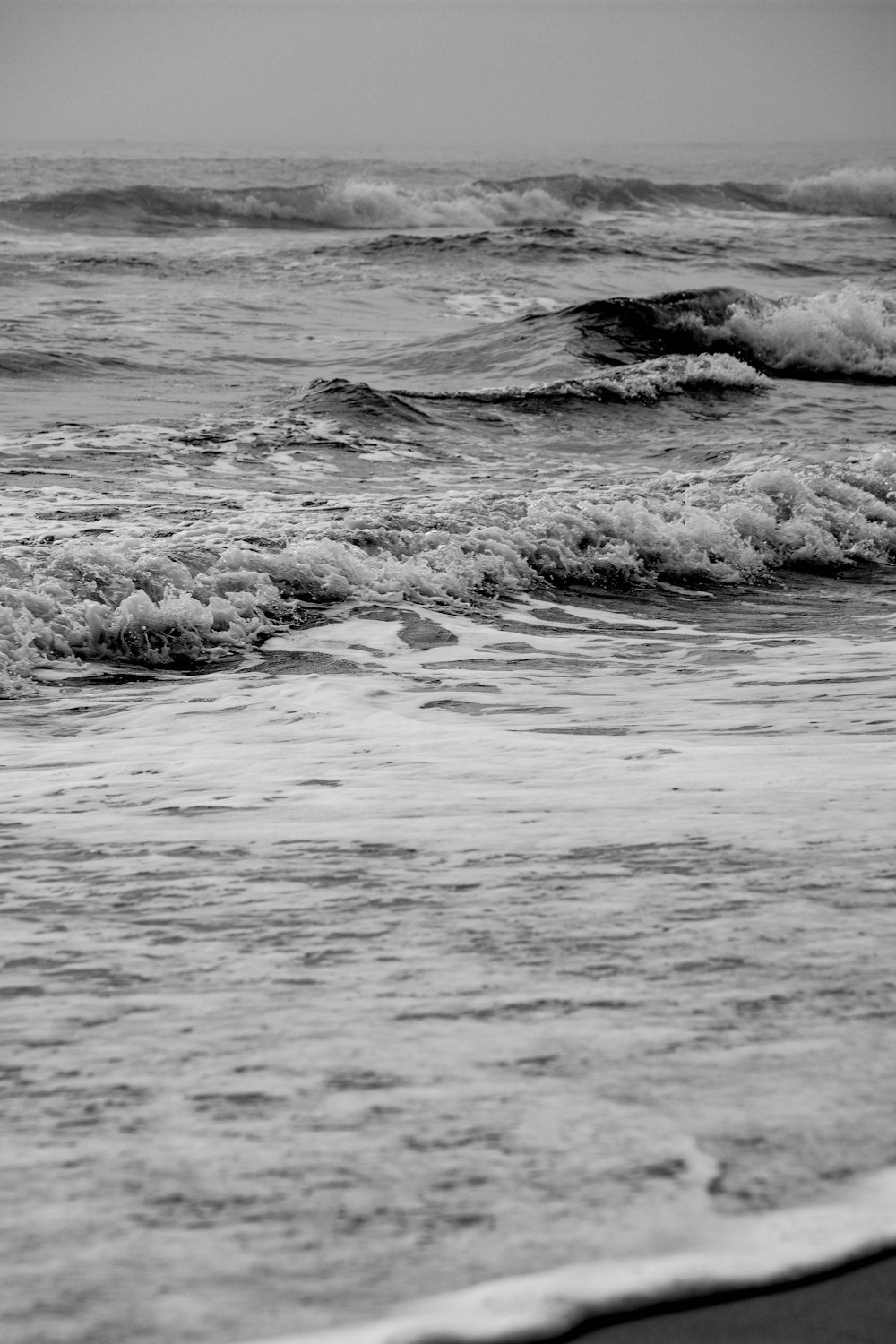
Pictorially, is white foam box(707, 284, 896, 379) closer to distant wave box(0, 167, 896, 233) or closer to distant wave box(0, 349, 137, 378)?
distant wave box(0, 349, 137, 378)

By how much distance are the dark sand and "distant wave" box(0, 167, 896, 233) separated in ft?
90.0

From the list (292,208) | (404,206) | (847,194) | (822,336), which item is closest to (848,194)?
(847,194)

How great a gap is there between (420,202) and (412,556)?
31612 millimetres

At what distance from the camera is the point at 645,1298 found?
145 cm

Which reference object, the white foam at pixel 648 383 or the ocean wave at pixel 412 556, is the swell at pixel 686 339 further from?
the ocean wave at pixel 412 556

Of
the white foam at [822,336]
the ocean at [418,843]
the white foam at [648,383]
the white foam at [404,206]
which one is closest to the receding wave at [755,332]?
the white foam at [822,336]

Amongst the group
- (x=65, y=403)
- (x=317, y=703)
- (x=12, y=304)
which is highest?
(x=12, y=304)

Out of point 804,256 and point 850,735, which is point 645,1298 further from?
point 804,256

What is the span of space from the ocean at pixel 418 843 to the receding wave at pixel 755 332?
338 centimetres

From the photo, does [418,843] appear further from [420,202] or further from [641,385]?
[420,202]

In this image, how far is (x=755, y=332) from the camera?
50.2 feet

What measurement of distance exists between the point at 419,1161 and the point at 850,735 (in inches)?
100

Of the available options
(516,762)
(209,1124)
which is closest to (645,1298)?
(209,1124)

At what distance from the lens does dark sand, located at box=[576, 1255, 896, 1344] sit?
140 centimetres
